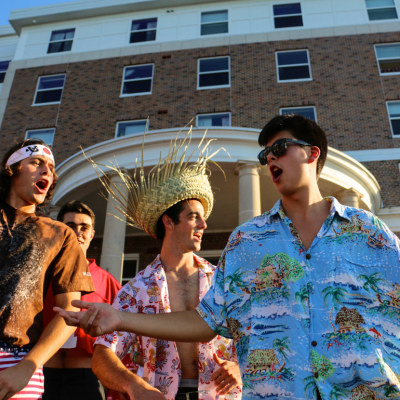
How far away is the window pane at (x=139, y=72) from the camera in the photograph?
17.0 meters

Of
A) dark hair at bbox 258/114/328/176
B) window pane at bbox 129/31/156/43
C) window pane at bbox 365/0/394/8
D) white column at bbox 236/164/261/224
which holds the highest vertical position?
window pane at bbox 365/0/394/8

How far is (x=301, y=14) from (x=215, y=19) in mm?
3740

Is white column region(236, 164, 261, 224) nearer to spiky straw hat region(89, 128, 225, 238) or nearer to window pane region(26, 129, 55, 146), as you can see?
spiky straw hat region(89, 128, 225, 238)

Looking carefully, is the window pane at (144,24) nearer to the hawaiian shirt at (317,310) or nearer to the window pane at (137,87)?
the window pane at (137,87)

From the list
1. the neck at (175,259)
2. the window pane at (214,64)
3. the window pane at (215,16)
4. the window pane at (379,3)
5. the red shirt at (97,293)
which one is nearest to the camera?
the neck at (175,259)

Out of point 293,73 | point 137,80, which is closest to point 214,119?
point 293,73

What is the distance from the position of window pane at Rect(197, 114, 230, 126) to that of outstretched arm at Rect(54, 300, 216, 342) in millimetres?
13786

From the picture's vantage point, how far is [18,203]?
2.73m

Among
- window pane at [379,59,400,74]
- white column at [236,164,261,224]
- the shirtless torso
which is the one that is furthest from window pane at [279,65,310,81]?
the shirtless torso

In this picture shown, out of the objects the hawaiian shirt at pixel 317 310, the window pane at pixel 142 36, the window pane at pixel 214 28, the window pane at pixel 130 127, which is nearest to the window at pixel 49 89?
the window pane at pixel 130 127

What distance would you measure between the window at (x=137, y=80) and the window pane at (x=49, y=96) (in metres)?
3.04

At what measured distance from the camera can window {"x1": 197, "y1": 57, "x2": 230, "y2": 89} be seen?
16.2 m

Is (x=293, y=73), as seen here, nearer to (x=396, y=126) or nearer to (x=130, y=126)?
(x=396, y=126)

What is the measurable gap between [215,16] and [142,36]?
11.2 ft
